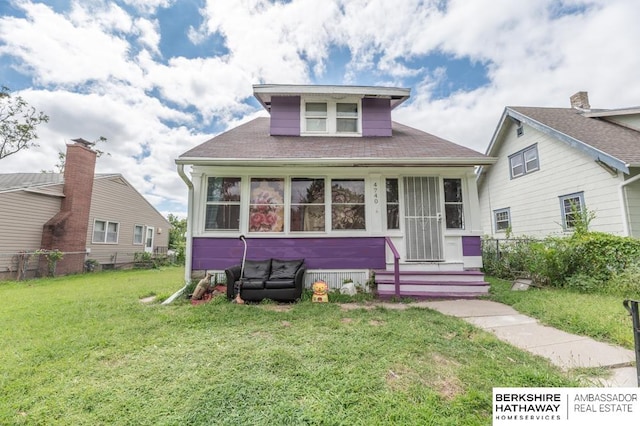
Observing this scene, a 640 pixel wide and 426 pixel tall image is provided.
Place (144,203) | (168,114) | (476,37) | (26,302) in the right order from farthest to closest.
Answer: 1. (144,203)
2. (168,114)
3. (476,37)
4. (26,302)

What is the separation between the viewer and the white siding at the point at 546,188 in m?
7.61

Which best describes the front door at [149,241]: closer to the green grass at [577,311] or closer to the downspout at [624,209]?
the green grass at [577,311]

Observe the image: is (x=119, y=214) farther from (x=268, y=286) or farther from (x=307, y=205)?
(x=268, y=286)

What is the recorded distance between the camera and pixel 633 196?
7055 millimetres

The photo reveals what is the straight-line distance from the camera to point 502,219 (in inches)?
465

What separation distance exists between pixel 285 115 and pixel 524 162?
979cm

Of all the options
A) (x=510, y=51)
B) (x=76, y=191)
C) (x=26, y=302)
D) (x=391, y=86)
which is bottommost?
(x=26, y=302)

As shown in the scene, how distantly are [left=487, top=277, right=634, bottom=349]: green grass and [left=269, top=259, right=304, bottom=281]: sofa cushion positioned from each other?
425 centimetres

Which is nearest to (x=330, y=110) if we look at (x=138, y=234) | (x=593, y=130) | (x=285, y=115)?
(x=285, y=115)

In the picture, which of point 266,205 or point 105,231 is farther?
point 105,231

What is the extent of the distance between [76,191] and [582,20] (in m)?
19.9

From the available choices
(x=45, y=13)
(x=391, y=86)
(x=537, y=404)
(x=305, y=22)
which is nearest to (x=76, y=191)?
(x=45, y=13)

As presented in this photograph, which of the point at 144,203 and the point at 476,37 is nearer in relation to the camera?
the point at 476,37

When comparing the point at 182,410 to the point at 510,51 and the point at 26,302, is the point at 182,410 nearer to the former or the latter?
the point at 26,302
